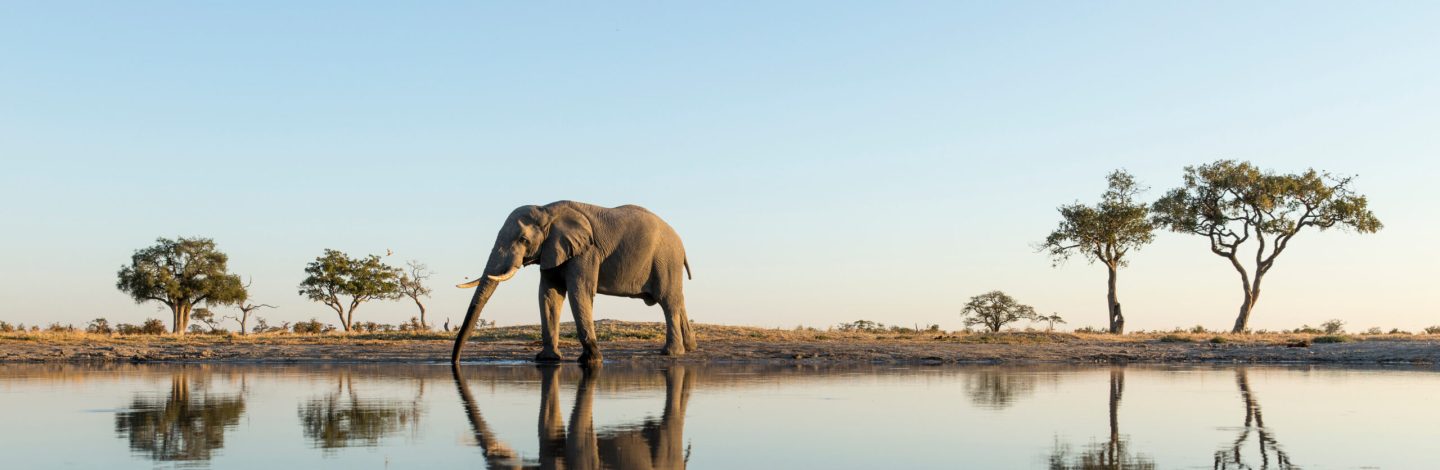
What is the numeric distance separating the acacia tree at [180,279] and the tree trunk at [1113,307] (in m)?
44.3

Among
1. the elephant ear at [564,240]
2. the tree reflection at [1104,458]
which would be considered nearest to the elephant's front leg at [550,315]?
the elephant ear at [564,240]

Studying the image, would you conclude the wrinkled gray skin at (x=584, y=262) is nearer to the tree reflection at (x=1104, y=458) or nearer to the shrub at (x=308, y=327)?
the tree reflection at (x=1104, y=458)

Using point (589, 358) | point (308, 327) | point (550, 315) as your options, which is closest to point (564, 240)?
point (550, 315)

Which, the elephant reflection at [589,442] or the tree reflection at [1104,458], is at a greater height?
the elephant reflection at [589,442]

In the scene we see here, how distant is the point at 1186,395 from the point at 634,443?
9358 millimetres

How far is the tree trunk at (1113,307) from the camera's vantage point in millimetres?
52969

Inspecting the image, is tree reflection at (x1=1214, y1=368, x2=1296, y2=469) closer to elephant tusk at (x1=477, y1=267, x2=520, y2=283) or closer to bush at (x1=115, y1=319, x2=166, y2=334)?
elephant tusk at (x1=477, y1=267, x2=520, y2=283)

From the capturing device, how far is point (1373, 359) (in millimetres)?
28625

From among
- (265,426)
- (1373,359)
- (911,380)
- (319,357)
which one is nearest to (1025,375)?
(911,380)

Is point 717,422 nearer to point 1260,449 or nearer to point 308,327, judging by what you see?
point 1260,449

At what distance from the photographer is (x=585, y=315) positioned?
2573cm

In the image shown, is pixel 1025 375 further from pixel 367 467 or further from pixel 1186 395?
pixel 367 467

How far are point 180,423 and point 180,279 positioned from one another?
56.9 metres

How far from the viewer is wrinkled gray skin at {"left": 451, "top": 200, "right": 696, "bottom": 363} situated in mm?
25891
